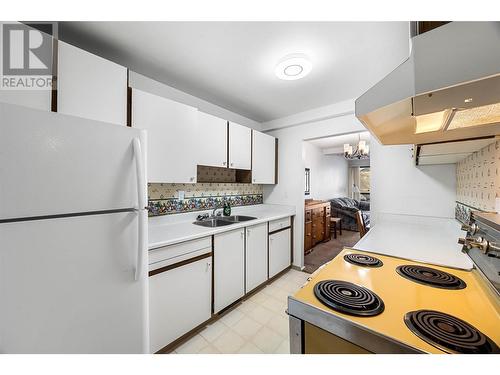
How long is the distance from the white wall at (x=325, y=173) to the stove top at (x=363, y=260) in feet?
12.2

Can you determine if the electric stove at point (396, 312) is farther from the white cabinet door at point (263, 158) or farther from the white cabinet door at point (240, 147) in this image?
the white cabinet door at point (263, 158)

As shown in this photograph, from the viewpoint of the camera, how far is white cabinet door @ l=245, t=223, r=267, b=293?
209 centimetres

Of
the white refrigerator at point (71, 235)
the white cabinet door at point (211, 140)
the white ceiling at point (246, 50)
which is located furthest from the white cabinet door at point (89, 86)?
the white cabinet door at point (211, 140)

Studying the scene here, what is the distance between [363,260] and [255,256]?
4.37 ft

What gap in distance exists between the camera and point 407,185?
204cm

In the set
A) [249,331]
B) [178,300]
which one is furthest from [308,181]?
[178,300]

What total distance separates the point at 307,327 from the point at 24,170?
3.91ft

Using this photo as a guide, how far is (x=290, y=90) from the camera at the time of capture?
2.10 m

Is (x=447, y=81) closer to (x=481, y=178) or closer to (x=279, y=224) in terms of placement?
(x=481, y=178)

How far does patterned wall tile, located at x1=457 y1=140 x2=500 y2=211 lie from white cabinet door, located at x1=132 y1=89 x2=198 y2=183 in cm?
208

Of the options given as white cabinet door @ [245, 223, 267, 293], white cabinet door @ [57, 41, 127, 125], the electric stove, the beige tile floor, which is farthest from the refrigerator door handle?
white cabinet door @ [245, 223, 267, 293]

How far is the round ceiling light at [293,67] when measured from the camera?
59.1 inches

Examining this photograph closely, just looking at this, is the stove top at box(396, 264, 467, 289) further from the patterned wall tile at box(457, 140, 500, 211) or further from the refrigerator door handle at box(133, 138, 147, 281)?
the refrigerator door handle at box(133, 138, 147, 281)

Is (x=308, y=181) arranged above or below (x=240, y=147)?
below
